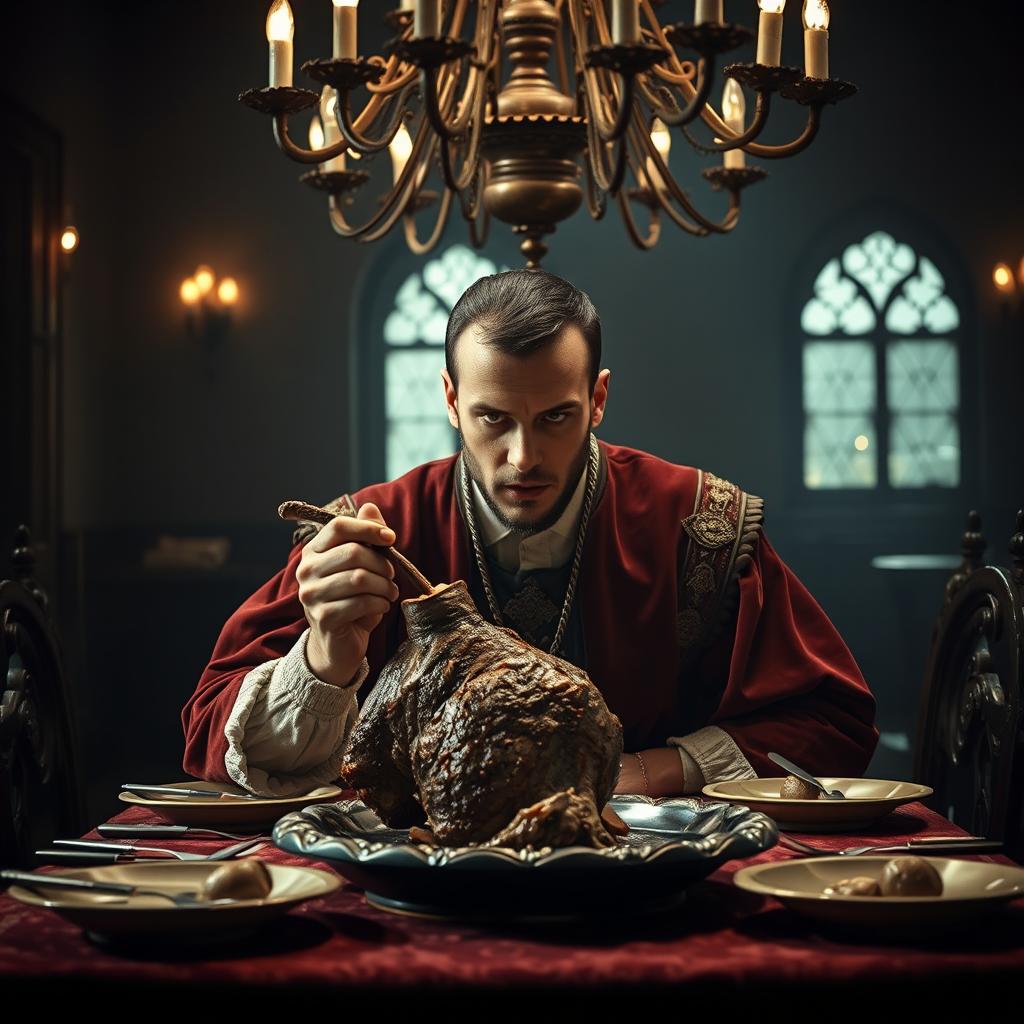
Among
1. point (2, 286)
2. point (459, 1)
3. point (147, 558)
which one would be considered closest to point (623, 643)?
point (459, 1)

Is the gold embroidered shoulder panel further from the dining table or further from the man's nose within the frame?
the dining table

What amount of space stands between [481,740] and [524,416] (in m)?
0.87

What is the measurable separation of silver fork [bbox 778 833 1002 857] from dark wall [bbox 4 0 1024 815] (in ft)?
25.7

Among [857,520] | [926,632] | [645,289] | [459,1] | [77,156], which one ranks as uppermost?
[77,156]

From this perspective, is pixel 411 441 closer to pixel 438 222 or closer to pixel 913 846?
pixel 438 222

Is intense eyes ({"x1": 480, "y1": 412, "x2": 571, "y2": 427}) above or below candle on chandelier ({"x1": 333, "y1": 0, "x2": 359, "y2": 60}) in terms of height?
below

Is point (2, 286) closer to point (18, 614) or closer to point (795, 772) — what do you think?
point (18, 614)

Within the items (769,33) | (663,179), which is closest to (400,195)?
(663,179)

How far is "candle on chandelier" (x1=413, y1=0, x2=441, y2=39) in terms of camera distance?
2174 mm

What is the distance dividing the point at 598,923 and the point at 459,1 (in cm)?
226

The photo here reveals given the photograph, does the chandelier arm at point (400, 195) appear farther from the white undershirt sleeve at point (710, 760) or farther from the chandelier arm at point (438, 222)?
the white undershirt sleeve at point (710, 760)

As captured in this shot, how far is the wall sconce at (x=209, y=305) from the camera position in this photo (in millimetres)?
9492

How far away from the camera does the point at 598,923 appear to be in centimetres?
127

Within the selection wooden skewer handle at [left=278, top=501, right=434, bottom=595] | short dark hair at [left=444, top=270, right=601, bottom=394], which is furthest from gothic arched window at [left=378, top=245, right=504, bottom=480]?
wooden skewer handle at [left=278, top=501, right=434, bottom=595]
